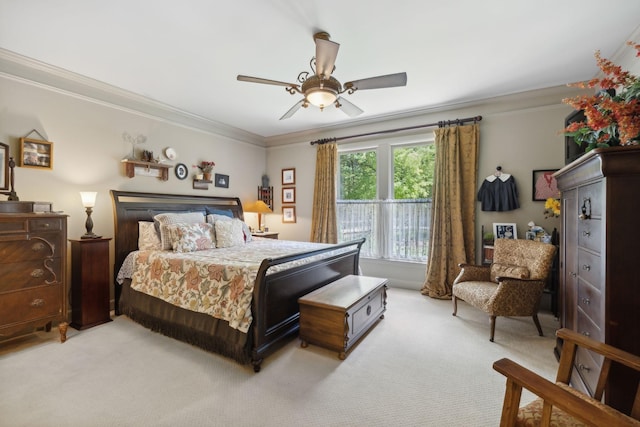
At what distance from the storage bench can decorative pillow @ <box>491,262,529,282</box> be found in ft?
5.15

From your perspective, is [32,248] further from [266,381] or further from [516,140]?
[516,140]

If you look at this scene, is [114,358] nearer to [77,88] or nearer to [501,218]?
[77,88]

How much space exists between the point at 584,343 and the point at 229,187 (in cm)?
496

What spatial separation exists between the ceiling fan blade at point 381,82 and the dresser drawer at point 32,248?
121 inches

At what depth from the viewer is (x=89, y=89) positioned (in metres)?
3.33

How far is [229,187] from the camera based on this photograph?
16.9ft

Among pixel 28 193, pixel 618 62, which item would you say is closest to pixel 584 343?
pixel 618 62

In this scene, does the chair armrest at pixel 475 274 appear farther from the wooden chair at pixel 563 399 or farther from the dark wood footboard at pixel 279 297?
the wooden chair at pixel 563 399

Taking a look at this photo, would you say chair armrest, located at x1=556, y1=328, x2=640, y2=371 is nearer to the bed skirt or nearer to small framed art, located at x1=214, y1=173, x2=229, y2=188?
the bed skirt

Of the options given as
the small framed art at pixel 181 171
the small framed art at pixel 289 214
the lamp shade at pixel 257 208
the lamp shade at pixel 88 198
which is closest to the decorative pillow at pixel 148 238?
the lamp shade at pixel 88 198

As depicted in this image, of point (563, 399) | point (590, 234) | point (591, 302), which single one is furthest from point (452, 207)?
point (563, 399)

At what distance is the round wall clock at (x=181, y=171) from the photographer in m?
4.31

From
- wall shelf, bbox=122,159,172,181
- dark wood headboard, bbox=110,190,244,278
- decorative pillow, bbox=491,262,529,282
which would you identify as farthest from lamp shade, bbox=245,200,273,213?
decorative pillow, bbox=491,262,529,282

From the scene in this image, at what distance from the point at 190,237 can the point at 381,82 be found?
2.74 metres
